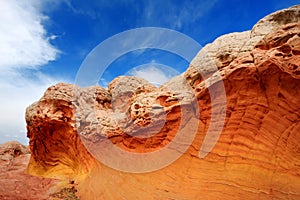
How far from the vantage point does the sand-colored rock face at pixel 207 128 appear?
4.96m

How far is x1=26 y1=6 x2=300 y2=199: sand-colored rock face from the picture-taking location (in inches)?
195

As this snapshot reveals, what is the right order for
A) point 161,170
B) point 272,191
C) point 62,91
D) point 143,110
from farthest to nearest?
point 62,91, point 143,110, point 161,170, point 272,191

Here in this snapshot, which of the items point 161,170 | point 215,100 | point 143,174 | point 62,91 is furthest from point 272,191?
point 62,91

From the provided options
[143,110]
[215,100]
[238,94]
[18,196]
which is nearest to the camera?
[238,94]

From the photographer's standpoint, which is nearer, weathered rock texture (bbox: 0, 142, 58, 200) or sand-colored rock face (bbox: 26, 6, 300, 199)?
sand-colored rock face (bbox: 26, 6, 300, 199)

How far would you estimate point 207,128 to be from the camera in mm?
6359

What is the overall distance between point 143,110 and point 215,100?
104 inches

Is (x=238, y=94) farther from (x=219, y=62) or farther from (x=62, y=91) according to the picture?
(x=62, y=91)

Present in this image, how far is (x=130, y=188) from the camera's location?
684 cm

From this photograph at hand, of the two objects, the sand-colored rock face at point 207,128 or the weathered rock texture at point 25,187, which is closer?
the sand-colored rock face at point 207,128

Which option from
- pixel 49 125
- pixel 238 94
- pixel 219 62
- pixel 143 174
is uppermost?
pixel 219 62

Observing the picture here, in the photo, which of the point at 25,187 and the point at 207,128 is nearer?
the point at 207,128

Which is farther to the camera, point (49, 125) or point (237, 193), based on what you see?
point (49, 125)

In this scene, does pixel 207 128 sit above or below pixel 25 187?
above
